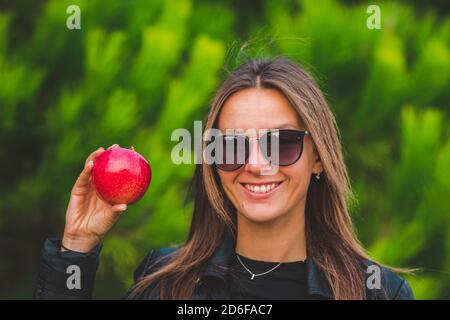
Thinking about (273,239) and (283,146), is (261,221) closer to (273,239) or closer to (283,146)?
(273,239)

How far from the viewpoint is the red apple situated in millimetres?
1864

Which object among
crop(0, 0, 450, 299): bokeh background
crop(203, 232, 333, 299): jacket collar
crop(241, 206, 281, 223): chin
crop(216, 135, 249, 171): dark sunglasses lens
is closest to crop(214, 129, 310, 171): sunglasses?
crop(216, 135, 249, 171): dark sunglasses lens

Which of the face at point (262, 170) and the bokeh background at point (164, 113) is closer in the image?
the face at point (262, 170)

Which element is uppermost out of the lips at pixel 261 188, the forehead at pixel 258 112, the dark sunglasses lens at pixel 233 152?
the forehead at pixel 258 112

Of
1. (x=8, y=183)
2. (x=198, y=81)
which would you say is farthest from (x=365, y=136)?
(x=8, y=183)

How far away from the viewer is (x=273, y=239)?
1.85 meters

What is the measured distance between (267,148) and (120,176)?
372mm

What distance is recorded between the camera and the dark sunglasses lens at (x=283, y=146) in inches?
70.1

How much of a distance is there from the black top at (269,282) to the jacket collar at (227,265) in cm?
2

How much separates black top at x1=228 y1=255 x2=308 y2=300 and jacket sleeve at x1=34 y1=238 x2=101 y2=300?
1.07 feet

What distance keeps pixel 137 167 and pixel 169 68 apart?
2072mm

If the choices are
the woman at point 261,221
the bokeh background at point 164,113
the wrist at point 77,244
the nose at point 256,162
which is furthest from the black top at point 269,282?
the bokeh background at point 164,113

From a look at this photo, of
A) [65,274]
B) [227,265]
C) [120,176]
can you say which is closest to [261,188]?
[227,265]

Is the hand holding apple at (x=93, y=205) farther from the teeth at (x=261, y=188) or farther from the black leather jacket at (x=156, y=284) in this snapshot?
the teeth at (x=261, y=188)
